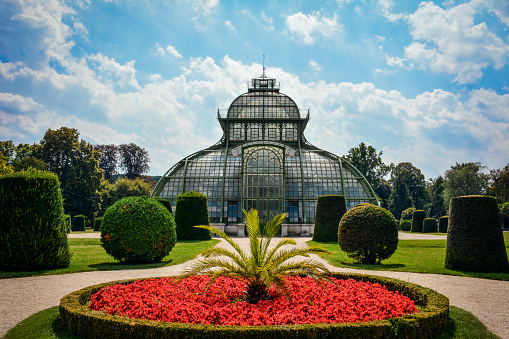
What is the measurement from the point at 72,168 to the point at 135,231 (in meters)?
37.0

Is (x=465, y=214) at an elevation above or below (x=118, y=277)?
above

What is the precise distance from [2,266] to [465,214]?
16367 millimetres

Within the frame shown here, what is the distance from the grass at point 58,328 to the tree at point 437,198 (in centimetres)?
7226

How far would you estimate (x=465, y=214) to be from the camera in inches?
470

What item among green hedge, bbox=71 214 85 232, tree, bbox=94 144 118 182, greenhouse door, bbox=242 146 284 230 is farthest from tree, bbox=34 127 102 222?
greenhouse door, bbox=242 146 284 230

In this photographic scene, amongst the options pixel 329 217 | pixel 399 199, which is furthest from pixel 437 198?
pixel 329 217

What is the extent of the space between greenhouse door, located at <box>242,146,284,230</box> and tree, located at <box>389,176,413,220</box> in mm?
43888

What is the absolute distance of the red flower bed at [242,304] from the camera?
5473mm

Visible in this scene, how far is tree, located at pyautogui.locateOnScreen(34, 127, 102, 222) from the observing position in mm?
43406

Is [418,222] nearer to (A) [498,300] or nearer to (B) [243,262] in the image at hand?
(A) [498,300]

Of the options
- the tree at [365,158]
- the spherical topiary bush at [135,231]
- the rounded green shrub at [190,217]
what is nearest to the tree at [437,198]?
the tree at [365,158]

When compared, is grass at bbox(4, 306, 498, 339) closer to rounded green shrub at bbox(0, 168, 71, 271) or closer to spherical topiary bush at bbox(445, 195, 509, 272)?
rounded green shrub at bbox(0, 168, 71, 271)

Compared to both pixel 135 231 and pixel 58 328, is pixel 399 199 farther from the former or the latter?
pixel 58 328

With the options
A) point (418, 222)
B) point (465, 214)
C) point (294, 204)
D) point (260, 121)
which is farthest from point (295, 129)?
point (465, 214)
